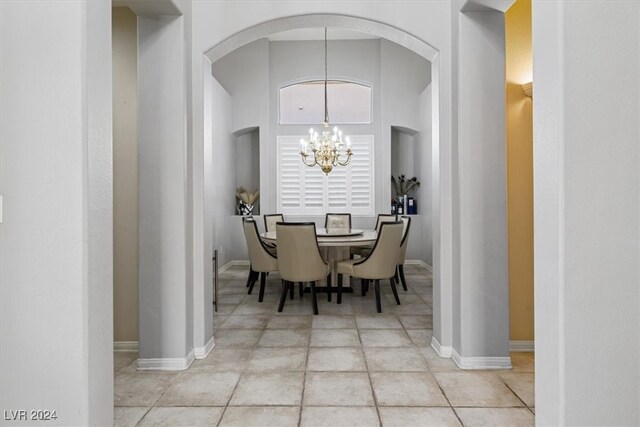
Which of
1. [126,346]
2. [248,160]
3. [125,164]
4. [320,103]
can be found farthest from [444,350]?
[248,160]

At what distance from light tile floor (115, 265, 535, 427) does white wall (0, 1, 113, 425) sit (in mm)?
748

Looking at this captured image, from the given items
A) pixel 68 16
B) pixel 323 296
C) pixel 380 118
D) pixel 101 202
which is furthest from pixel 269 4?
pixel 380 118

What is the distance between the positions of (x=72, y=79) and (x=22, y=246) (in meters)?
0.67

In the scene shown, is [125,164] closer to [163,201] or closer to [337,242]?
→ [163,201]

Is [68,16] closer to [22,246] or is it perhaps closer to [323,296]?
[22,246]

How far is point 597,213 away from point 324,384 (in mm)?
1805

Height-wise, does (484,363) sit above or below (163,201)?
below

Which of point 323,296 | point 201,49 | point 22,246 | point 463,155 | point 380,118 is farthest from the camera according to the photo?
point 380,118

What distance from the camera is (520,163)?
3045 millimetres

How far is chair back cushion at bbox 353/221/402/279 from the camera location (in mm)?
4258

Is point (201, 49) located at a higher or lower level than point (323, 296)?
higher

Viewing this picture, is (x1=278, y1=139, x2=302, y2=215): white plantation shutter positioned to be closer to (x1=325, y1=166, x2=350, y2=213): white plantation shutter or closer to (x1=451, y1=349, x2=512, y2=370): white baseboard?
(x1=325, y1=166, x2=350, y2=213): white plantation shutter

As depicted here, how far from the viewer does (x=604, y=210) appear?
1482 millimetres

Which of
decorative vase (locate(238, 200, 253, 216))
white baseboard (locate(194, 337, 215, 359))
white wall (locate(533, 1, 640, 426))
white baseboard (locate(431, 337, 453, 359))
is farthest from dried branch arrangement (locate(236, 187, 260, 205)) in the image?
white wall (locate(533, 1, 640, 426))
